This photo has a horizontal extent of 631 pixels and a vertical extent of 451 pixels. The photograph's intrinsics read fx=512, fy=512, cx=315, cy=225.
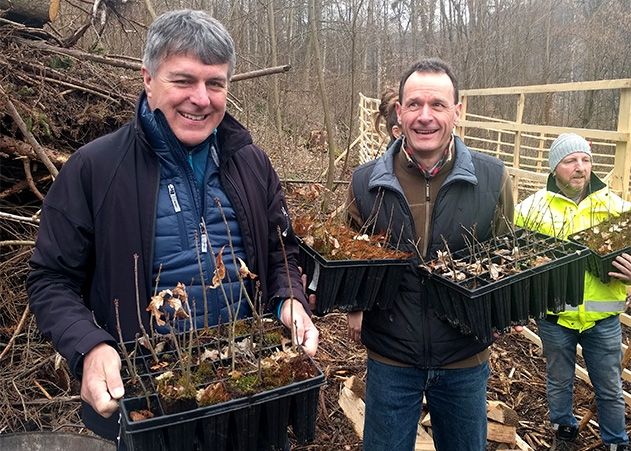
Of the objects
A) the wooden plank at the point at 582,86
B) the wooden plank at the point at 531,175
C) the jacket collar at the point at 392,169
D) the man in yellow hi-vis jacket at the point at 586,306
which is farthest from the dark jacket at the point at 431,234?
the wooden plank at the point at 531,175

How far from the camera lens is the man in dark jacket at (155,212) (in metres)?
1.65

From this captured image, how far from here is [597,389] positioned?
3393 mm

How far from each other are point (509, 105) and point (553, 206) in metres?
17.9

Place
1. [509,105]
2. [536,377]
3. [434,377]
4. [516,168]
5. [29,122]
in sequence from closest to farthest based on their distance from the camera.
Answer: [434,377]
[29,122]
[536,377]
[516,168]
[509,105]

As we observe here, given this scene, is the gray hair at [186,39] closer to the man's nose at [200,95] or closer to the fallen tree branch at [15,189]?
the man's nose at [200,95]

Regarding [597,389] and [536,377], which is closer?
[597,389]

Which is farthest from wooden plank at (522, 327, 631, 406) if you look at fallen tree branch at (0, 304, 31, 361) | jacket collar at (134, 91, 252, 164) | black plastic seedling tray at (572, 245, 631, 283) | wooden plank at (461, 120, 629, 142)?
fallen tree branch at (0, 304, 31, 361)

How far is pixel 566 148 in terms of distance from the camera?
3371 millimetres

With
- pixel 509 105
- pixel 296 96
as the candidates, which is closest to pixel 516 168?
pixel 296 96

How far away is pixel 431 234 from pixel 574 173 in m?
1.57

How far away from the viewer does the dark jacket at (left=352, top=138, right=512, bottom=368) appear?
227 centimetres

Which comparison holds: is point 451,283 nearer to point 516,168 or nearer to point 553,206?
point 553,206

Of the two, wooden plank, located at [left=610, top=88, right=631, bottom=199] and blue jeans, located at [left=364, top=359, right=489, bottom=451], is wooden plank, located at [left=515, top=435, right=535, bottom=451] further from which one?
wooden plank, located at [left=610, top=88, right=631, bottom=199]

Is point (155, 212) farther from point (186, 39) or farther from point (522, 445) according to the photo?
point (522, 445)
